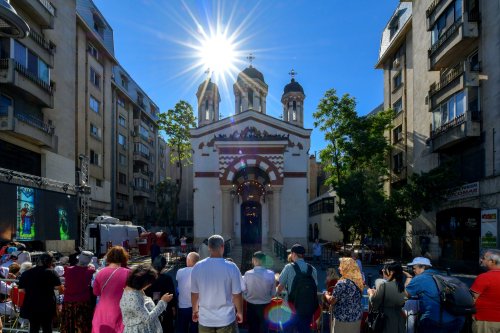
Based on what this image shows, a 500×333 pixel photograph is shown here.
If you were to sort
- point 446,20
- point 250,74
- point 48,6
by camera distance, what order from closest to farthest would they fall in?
point 446,20
point 48,6
point 250,74

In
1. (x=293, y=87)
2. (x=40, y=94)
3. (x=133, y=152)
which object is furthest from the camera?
(x=133, y=152)

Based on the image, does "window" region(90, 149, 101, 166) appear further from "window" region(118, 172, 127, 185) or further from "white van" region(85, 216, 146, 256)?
"window" region(118, 172, 127, 185)

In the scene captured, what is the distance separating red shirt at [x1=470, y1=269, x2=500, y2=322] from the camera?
5.78 m

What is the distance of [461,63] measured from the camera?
22766 millimetres

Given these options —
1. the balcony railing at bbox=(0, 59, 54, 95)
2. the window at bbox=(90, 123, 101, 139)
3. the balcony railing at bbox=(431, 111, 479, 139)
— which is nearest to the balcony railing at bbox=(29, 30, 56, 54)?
the balcony railing at bbox=(0, 59, 54, 95)

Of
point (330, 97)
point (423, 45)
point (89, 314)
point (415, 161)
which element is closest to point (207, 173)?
point (330, 97)

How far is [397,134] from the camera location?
33.5m

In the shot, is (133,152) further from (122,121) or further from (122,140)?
(122,121)

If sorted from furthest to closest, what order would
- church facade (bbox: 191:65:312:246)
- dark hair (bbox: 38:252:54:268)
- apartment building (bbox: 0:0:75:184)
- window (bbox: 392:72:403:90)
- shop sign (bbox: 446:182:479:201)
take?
window (bbox: 392:72:403:90) → church facade (bbox: 191:65:312:246) → apartment building (bbox: 0:0:75:184) → shop sign (bbox: 446:182:479:201) → dark hair (bbox: 38:252:54:268)

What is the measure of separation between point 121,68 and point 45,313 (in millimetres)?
45164

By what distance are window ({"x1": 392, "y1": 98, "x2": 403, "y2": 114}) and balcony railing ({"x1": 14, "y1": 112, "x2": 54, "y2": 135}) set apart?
2535cm

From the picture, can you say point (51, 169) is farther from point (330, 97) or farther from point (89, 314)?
point (89, 314)

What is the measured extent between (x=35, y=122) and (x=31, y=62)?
3.55 meters

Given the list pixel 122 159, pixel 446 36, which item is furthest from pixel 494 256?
pixel 122 159
